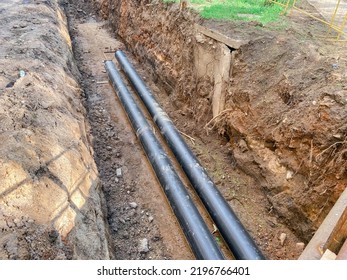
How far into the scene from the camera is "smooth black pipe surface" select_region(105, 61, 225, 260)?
16.2 ft

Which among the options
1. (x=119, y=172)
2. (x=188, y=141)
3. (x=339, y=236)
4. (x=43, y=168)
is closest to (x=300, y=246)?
(x=339, y=236)

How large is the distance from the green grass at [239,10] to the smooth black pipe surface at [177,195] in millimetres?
3485

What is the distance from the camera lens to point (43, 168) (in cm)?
450

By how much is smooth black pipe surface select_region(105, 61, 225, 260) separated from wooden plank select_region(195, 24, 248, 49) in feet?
9.22

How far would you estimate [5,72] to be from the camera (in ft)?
21.0

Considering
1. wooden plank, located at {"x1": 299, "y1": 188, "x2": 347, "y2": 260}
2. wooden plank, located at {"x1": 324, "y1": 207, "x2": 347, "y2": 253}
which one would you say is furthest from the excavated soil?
wooden plank, located at {"x1": 324, "y1": 207, "x2": 347, "y2": 253}

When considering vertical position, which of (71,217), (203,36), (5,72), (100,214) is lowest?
(100,214)

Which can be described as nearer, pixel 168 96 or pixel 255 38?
pixel 255 38

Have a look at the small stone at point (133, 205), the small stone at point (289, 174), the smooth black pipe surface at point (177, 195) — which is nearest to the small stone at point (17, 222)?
the smooth black pipe surface at point (177, 195)

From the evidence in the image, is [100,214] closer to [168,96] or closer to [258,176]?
[258,176]

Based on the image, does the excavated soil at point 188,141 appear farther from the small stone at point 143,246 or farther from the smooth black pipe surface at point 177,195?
the smooth black pipe surface at point 177,195

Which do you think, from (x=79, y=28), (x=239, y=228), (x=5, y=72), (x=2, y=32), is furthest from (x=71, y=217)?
(x=79, y=28)

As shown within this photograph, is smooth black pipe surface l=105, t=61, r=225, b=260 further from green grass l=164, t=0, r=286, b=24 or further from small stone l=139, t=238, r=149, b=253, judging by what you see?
green grass l=164, t=0, r=286, b=24

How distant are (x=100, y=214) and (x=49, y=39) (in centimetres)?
622
